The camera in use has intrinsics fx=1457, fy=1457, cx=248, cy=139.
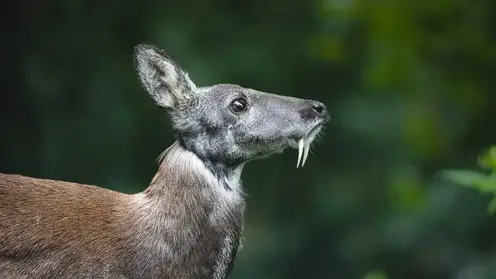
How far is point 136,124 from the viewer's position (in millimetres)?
13711

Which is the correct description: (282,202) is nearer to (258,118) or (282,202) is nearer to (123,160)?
(123,160)

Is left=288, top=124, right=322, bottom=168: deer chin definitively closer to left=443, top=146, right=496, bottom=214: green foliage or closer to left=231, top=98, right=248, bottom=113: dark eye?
left=231, top=98, right=248, bottom=113: dark eye

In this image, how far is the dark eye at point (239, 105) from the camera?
8406 millimetres

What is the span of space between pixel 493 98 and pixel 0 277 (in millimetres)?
7432

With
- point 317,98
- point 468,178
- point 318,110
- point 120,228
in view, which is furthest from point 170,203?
point 317,98

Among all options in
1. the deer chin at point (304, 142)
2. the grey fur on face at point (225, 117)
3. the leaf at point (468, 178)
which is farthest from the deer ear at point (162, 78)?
the leaf at point (468, 178)

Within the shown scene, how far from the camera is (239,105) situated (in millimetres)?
8422

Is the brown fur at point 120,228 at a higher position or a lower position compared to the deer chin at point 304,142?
lower

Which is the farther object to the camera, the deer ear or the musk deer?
the deer ear

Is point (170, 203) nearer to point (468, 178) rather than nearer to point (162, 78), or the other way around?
point (162, 78)

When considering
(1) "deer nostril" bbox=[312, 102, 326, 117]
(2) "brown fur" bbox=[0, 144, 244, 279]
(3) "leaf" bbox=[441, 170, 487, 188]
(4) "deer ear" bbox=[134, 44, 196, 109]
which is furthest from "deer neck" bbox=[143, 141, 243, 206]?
(3) "leaf" bbox=[441, 170, 487, 188]

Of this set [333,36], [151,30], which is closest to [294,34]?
[333,36]

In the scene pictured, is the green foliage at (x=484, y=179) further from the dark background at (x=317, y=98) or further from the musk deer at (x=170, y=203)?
the dark background at (x=317, y=98)

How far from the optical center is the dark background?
13477 mm
